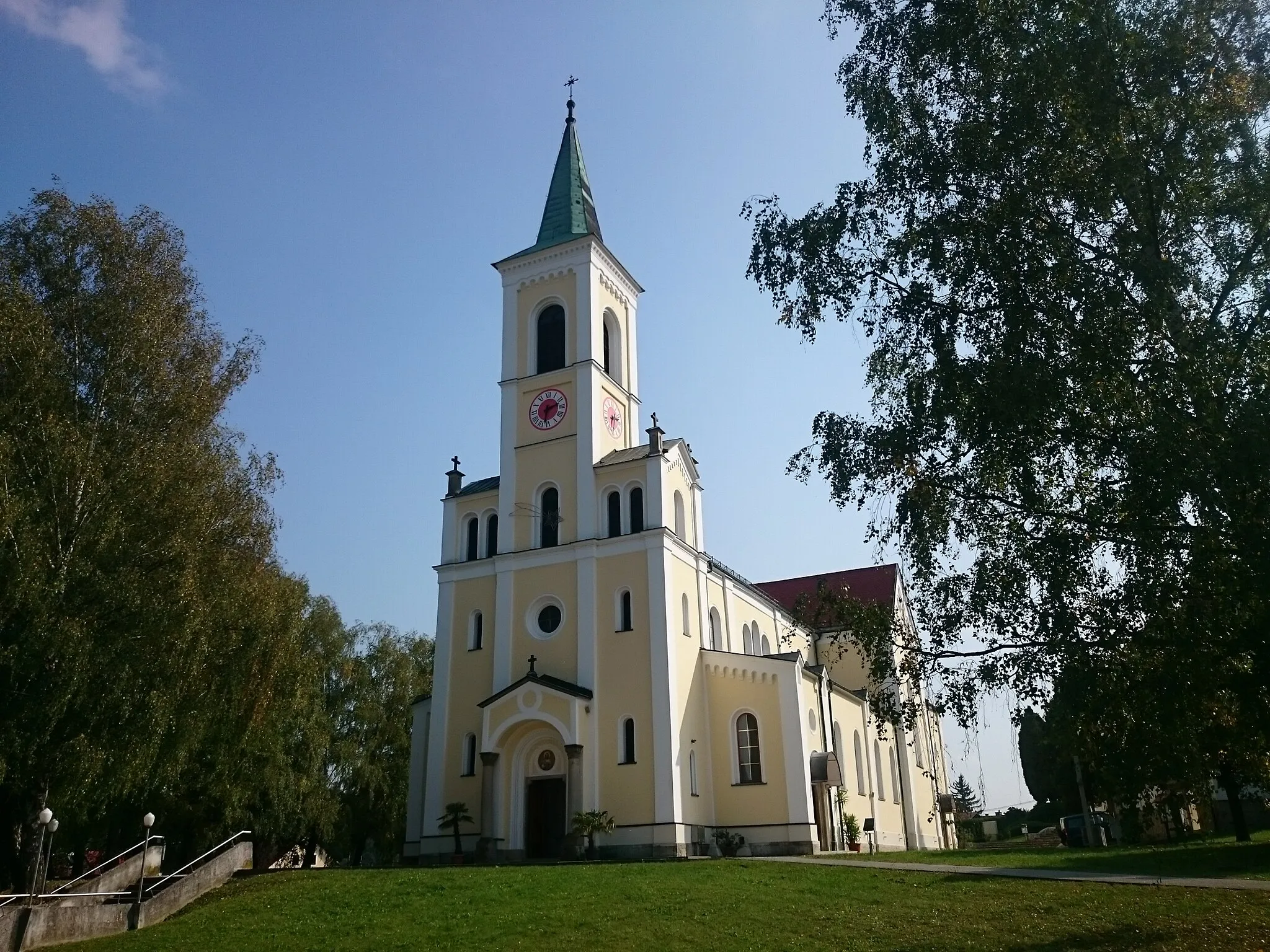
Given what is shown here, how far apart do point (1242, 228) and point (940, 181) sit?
4360 mm

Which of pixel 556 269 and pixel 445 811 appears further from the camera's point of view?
pixel 556 269

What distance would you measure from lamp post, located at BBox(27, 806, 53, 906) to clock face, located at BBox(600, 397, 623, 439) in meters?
22.0

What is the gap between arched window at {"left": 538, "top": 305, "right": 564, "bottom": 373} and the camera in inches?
1495

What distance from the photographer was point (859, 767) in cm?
4138

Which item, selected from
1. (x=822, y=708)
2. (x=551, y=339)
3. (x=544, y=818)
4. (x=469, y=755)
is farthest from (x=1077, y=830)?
(x=551, y=339)

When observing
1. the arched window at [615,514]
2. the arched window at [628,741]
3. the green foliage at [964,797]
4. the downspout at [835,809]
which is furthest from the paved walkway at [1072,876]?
the green foliage at [964,797]

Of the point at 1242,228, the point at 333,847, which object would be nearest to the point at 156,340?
the point at 1242,228

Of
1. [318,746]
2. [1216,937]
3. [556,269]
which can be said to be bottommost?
[1216,937]

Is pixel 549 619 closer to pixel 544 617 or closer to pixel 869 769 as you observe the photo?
pixel 544 617

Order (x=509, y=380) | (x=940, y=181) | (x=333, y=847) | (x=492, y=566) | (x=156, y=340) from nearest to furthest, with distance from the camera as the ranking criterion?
1. (x=940, y=181)
2. (x=156, y=340)
3. (x=492, y=566)
4. (x=509, y=380)
5. (x=333, y=847)

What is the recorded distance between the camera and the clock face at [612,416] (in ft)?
122

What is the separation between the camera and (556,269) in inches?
1532

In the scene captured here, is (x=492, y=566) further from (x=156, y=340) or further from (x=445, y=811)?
→ (x=156, y=340)

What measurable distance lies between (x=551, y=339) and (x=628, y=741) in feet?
51.5
